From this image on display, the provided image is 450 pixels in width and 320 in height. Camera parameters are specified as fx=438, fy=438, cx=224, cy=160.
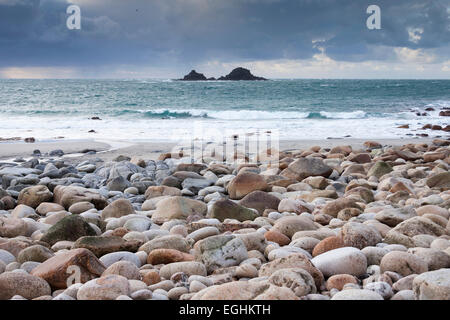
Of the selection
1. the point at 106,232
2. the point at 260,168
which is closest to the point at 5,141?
the point at 260,168

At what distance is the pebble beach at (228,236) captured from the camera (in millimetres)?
1924

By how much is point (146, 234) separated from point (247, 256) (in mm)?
840

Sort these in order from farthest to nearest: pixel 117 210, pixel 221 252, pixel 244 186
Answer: pixel 244 186
pixel 117 210
pixel 221 252

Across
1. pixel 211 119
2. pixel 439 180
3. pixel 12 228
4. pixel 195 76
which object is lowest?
pixel 12 228

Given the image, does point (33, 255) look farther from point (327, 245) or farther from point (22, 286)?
point (327, 245)

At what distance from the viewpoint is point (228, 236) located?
2.49 metres

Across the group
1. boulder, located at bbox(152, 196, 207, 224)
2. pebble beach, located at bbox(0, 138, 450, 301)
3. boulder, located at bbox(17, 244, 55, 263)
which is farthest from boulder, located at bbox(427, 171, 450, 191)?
boulder, located at bbox(17, 244, 55, 263)

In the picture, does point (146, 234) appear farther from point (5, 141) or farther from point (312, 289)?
point (5, 141)

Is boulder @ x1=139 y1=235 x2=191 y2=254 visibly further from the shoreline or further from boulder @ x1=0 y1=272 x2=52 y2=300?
the shoreline

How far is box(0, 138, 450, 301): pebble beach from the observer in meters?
1.92

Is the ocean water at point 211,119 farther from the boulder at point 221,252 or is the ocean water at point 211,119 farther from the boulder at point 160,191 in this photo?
the boulder at point 221,252

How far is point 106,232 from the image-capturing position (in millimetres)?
3086

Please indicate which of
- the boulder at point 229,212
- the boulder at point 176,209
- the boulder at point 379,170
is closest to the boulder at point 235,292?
the boulder at point 229,212

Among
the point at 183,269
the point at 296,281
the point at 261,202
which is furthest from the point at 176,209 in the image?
the point at 296,281
